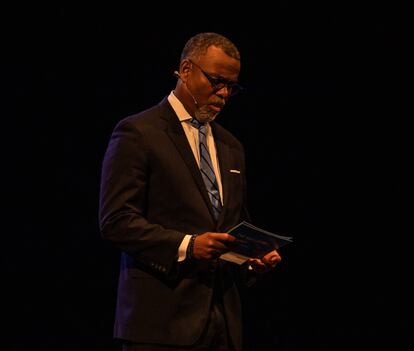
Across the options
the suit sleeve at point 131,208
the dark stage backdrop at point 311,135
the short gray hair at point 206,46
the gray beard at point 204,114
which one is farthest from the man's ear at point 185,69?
the dark stage backdrop at point 311,135

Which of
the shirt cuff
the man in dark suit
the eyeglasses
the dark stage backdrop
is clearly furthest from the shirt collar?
the dark stage backdrop

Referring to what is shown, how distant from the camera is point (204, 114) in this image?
239cm

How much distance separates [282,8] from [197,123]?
184cm

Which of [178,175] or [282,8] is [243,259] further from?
[282,8]

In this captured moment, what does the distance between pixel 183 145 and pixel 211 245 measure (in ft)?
1.34

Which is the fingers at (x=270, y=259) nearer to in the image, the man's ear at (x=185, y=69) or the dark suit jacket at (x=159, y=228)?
the dark suit jacket at (x=159, y=228)

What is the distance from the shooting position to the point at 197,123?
2.41 meters

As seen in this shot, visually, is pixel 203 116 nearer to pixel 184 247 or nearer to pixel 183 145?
pixel 183 145

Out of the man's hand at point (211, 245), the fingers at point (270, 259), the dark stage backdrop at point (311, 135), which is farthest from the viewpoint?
the dark stage backdrop at point (311, 135)

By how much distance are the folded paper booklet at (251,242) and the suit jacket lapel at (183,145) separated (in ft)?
0.52

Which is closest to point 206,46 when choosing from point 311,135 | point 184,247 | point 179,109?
point 179,109

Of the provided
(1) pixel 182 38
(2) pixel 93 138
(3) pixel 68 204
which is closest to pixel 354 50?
(1) pixel 182 38

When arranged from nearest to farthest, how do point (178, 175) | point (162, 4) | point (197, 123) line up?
point (178, 175) < point (197, 123) < point (162, 4)

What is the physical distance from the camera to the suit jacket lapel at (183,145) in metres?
2.23
